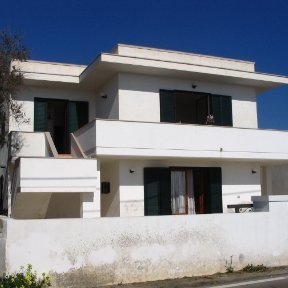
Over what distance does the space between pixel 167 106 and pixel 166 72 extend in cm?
130

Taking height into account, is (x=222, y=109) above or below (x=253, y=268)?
above

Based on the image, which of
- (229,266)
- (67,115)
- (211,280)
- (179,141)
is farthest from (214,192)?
(211,280)

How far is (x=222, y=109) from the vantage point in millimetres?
17750

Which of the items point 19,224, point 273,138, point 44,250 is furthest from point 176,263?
point 273,138

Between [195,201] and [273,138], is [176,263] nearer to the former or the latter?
[195,201]

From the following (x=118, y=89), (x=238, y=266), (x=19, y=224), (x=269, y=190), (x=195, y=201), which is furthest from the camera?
(x=269, y=190)

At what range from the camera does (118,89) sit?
15758 millimetres

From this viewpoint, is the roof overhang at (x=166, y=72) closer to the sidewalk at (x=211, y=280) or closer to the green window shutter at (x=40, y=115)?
the green window shutter at (x=40, y=115)

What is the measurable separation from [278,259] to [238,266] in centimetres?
138

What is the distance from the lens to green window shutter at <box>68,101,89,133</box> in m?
17.7

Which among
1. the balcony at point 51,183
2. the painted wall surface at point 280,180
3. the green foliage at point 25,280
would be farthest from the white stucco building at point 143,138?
the painted wall surface at point 280,180

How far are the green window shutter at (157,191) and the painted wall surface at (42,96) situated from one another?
14.0 ft

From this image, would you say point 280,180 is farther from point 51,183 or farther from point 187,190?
point 51,183

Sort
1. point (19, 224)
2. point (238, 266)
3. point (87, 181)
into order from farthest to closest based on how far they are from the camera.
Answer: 1. point (87, 181)
2. point (238, 266)
3. point (19, 224)
